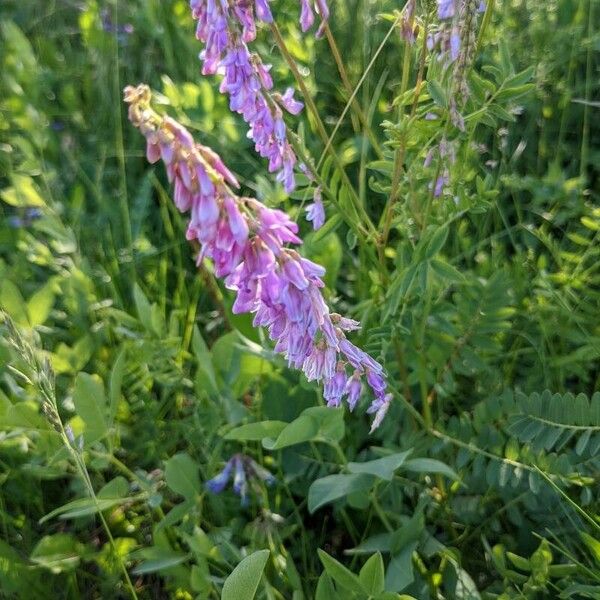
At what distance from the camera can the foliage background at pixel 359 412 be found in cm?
132

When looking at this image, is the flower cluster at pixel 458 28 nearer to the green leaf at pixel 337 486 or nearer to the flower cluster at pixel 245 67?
the flower cluster at pixel 245 67

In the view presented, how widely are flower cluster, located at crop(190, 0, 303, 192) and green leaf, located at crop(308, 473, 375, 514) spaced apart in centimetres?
50

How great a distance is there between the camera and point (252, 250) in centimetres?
92

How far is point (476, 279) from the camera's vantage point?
165 centimetres

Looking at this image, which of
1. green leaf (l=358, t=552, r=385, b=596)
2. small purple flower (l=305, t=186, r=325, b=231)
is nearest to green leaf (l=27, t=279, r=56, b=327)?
small purple flower (l=305, t=186, r=325, b=231)

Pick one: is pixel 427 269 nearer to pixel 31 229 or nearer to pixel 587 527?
pixel 587 527

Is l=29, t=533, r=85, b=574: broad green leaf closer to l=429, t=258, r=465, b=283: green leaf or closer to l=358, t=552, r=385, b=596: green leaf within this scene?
l=358, t=552, r=385, b=596: green leaf

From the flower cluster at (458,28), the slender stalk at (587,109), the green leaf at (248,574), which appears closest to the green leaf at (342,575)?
the green leaf at (248,574)

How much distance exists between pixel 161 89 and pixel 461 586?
6.42ft

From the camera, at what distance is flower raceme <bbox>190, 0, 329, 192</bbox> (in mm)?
1059

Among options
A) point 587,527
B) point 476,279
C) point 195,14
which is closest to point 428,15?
point 195,14

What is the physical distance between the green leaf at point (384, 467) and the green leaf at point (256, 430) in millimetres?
135

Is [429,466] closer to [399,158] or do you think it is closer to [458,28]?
[399,158]

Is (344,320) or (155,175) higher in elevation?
(344,320)
